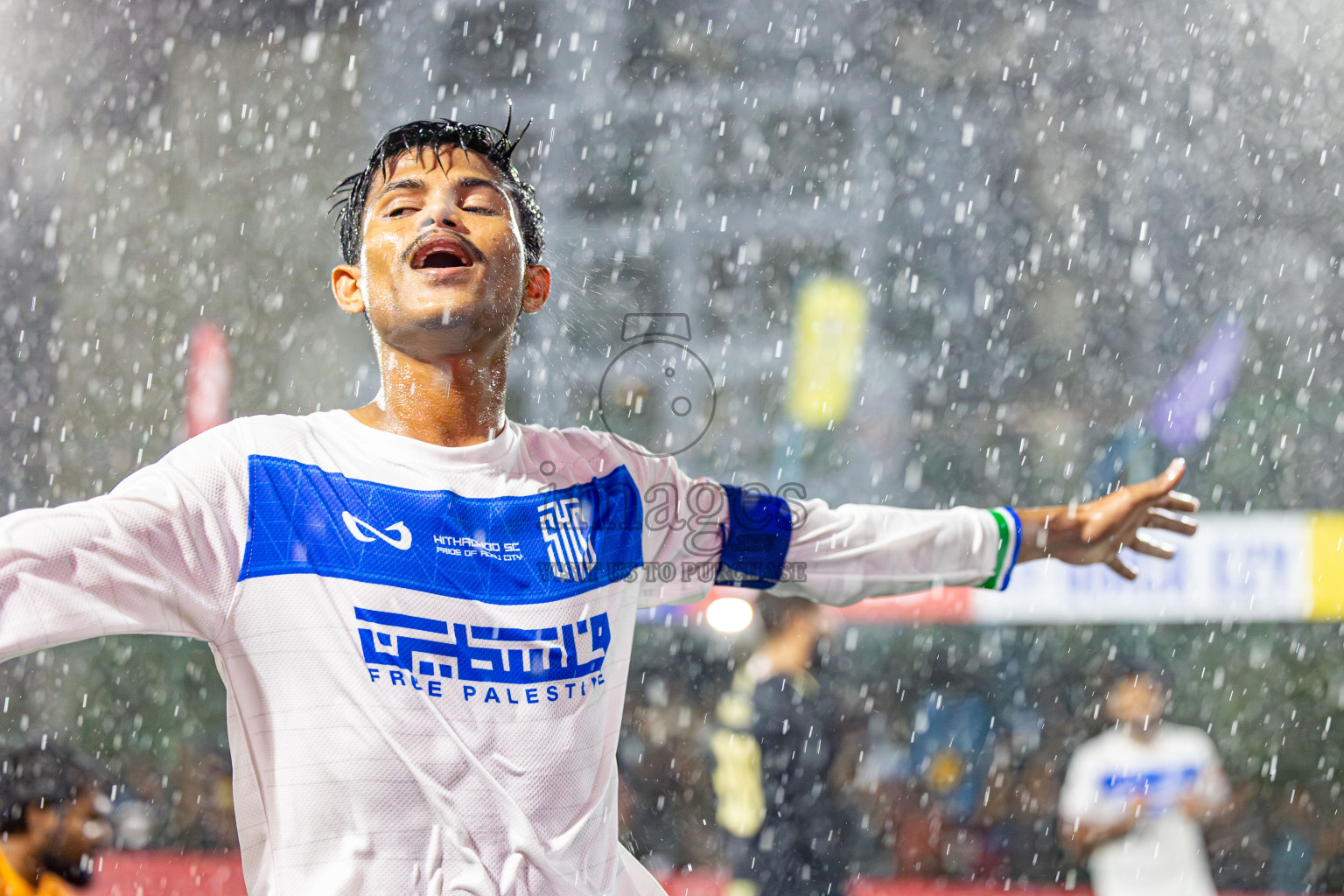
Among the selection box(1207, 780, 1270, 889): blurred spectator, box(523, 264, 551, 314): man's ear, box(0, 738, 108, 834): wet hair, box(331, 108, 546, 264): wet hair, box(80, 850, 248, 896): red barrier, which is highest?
box(331, 108, 546, 264): wet hair

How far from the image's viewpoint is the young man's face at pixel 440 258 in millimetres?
2020

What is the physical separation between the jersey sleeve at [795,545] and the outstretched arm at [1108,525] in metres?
0.15

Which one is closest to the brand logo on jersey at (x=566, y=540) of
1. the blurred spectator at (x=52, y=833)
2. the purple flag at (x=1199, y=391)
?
the blurred spectator at (x=52, y=833)

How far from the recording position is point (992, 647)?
31.8 feet

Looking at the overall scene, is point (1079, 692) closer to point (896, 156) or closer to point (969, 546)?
point (896, 156)

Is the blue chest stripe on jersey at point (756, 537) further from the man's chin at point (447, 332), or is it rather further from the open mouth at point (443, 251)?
the open mouth at point (443, 251)

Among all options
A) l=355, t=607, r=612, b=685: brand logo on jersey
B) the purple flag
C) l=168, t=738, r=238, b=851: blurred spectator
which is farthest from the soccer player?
the purple flag

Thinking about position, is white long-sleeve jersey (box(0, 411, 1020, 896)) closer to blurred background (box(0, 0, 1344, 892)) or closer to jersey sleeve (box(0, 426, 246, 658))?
jersey sleeve (box(0, 426, 246, 658))

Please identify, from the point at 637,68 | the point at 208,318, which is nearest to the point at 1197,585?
the point at 637,68

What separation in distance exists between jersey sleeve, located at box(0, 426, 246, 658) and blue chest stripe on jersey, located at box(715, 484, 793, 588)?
978 millimetres

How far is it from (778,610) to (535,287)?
403 centimetres

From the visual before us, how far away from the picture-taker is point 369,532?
6.24ft

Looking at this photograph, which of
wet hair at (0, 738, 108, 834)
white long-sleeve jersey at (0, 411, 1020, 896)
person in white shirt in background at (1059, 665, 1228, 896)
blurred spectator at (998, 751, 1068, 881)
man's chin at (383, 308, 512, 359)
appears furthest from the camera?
blurred spectator at (998, 751, 1068, 881)

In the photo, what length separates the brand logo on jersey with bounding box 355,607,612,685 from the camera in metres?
1.84
